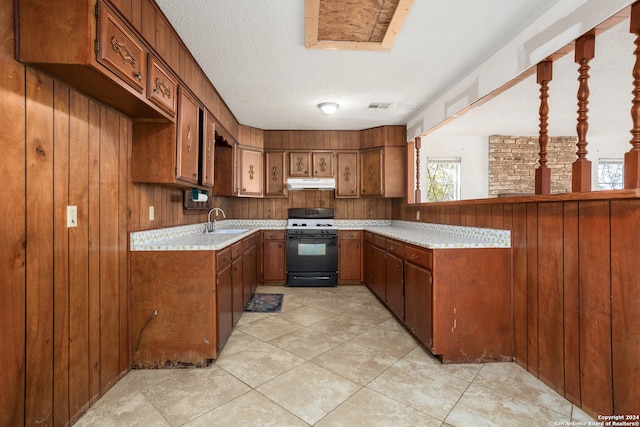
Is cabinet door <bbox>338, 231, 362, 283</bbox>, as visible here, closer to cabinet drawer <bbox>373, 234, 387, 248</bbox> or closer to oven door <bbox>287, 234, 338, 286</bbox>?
oven door <bbox>287, 234, 338, 286</bbox>

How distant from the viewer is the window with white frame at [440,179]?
219 inches

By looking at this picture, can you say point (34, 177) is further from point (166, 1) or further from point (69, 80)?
point (166, 1)

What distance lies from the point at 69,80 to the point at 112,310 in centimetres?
141

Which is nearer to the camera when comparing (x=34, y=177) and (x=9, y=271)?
(x=9, y=271)

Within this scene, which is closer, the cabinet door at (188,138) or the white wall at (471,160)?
the cabinet door at (188,138)

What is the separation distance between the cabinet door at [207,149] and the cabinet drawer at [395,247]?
2.02 meters

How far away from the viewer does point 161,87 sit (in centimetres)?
192

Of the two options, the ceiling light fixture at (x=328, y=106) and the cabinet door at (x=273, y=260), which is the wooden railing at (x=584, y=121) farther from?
the cabinet door at (x=273, y=260)

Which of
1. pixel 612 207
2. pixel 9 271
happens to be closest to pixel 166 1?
pixel 9 271

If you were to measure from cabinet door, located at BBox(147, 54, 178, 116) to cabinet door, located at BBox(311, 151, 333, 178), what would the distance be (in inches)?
109

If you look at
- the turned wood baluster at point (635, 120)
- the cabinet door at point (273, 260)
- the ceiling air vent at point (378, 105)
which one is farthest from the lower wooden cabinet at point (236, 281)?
the turned wood baluster at point (635, 120)

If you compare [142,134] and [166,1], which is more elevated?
[166,1]

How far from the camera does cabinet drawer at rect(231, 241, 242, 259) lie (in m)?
2.80

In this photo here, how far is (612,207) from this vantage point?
155 cm
